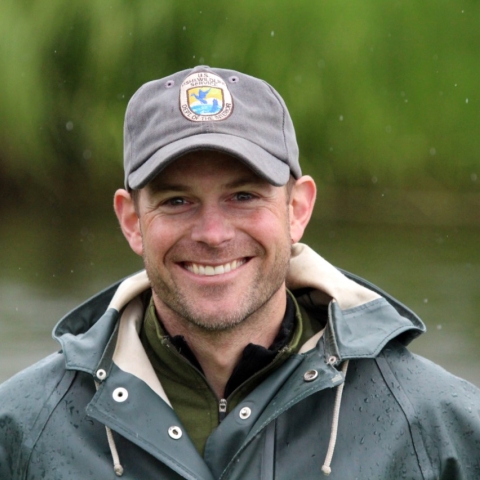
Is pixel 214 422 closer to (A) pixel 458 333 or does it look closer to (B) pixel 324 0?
(A) pixel 458 333

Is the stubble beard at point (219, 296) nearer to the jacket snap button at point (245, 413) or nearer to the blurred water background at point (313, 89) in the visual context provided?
the jacket snap button at point (245, 413)

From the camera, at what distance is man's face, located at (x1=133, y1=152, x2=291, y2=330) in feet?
5.93

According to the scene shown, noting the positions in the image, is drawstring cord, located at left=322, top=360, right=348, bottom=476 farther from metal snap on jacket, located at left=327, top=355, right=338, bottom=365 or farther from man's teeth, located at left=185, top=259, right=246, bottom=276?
man's teeth, located at left=185, top=259, right=246, bottom=276

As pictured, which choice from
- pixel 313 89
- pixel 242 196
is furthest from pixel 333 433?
pixel 313 89

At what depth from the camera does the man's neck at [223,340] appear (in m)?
1.86

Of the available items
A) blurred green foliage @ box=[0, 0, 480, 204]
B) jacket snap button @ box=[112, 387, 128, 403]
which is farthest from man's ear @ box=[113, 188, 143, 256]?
blurred green foliage @ box=[0, 0, 480, 204]

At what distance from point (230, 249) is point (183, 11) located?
565 centimetres

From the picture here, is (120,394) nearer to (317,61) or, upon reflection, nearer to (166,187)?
(166,187)

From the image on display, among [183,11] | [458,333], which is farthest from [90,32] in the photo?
[458,333]

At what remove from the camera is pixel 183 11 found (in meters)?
7.17

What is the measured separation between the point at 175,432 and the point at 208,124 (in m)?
0.58

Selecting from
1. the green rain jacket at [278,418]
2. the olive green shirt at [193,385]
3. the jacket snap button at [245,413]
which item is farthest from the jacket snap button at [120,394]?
the jacket snap button at [245,413]

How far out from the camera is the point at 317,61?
7.29 m

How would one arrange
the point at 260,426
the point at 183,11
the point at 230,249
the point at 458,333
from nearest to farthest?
the point at 260,426 < the point at 230,249 < the point at 458,333 < the point at 183,11
